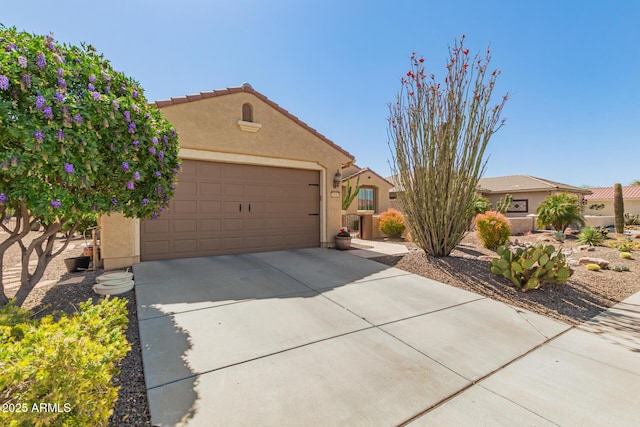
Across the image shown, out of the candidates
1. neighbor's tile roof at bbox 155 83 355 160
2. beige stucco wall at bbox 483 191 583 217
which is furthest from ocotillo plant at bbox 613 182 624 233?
neighbor's tile roof at bbox 155 83 355 160

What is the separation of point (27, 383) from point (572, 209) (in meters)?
17.5

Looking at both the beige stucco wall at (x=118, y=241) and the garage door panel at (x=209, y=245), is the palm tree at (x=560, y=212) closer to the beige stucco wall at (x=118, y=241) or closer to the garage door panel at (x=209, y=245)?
the garage door panel at (x=209, y=245)

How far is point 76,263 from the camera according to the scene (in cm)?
609

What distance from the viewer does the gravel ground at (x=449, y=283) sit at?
2.29m

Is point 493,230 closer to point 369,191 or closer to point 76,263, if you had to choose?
point 369,191

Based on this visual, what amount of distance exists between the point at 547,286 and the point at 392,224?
683cm

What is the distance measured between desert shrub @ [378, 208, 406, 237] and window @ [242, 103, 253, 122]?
7130 millimetres

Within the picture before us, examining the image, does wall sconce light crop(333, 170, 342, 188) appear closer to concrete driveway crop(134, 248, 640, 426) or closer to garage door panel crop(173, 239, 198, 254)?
garage door panel crop(173, 239, 198, 254)

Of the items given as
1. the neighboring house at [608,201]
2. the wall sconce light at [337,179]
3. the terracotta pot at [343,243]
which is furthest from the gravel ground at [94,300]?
the neighboring house at [608,201]

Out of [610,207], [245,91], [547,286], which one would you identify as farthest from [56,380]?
[610,207]

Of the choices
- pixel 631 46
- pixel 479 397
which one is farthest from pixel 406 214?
pixel 631 46

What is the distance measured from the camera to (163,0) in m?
5.87

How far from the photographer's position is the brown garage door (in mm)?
6898

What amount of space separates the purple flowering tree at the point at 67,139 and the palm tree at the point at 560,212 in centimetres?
1609
